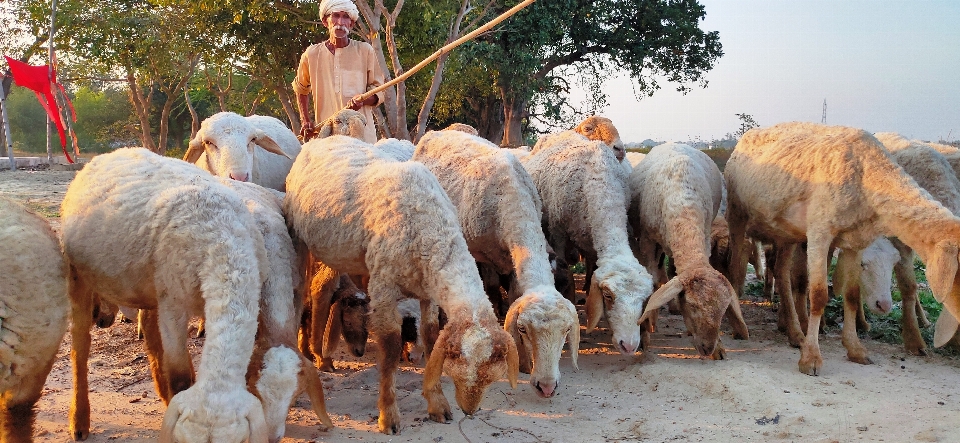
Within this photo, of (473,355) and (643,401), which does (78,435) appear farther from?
(643,401)

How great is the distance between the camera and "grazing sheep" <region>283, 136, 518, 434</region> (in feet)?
13.2

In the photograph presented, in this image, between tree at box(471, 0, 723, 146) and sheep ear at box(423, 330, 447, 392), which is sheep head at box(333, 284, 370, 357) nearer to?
sheep ear at box(423, 330, 447, 392)

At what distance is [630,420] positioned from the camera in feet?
15.7

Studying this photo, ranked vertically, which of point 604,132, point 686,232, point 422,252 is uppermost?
point 604,132

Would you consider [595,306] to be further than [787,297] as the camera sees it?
No

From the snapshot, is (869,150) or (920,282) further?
(920,282)

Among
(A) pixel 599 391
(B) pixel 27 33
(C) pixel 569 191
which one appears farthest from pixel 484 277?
(B) pixel 27 33

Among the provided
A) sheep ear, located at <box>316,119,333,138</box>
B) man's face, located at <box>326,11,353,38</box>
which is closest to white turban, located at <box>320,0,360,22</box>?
man's face, located at <box>326,11,353,38</box>

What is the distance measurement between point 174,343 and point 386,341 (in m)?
1.28

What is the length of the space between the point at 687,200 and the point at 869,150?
1510 millimetres

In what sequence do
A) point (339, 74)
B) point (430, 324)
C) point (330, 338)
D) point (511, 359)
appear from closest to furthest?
point (511, 359)
point (430, 324)
point (330, 338)
point (339, 74)

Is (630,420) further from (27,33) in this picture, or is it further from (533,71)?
(27,33)

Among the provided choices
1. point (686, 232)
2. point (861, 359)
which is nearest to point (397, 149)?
point (686, 232)

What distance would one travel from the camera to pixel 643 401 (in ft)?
16.9
